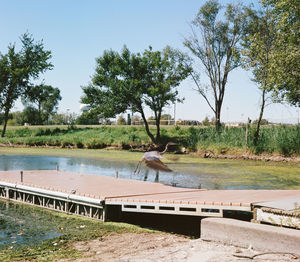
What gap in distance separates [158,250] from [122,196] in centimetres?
340

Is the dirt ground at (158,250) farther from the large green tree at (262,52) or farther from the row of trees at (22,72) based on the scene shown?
the row of trees at (22,72)

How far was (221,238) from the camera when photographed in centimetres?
730

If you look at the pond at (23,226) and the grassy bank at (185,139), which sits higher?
the grassy bank at (185,139)

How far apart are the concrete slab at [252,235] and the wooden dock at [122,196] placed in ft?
4.30

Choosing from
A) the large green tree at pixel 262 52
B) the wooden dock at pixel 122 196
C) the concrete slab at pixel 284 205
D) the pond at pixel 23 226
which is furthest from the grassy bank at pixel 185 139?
the concrete slab at pixel 284 205

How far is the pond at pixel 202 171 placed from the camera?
15.9m

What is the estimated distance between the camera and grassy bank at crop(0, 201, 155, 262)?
801cm

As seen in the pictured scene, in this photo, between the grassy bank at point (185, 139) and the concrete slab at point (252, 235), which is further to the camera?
the grassy bank at point (185, 139)

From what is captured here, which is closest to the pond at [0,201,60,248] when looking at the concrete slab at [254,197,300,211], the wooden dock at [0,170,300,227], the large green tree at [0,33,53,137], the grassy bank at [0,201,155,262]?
the grassy bank at [0,201,155,262]

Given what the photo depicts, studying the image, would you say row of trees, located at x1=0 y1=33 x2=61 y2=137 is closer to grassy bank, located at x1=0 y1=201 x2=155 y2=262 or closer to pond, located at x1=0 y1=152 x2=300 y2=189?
pond, located at x1=0 y1=152 x2=300 y2=189

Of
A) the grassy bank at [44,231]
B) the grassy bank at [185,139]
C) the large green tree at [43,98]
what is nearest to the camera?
the grassy bank at [44,231]

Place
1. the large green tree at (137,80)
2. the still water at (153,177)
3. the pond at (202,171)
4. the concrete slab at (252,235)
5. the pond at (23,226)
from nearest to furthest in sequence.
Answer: the concrete slab at (252,235) → the pond at (23,226) → the still water at (153,177) → the pond at (202,171) → the large green tree at (137,80)

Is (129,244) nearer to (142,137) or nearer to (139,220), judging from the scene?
(139,220)

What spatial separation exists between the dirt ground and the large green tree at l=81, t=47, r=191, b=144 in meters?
22.4
